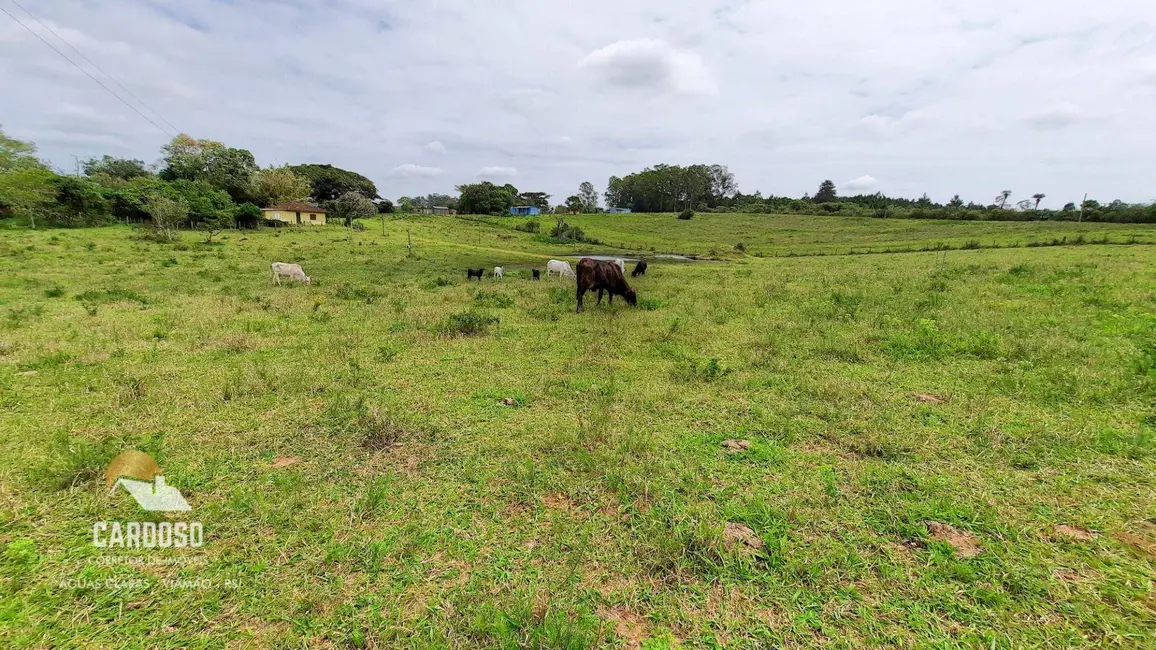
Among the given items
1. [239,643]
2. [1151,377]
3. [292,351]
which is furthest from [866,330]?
[292,351]

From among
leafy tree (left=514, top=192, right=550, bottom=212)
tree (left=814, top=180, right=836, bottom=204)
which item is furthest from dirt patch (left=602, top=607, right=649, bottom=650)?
tree (left=814, top=180, right=836, bottom=204)

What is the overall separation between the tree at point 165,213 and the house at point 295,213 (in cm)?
1719

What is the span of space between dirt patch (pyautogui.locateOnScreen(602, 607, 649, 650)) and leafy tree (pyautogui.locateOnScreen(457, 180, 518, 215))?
303 ft

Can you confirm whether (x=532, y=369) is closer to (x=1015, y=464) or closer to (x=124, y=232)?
(x=1015, y=464)

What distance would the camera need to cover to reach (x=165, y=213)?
34000 mm

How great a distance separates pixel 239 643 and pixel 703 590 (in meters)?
2.89

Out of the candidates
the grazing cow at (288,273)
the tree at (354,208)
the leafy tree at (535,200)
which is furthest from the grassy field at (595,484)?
the leafy tree at (535,200)

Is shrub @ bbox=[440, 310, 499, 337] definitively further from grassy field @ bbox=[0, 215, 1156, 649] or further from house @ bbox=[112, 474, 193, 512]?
house @ bbox=[112, 474, 193, 512]

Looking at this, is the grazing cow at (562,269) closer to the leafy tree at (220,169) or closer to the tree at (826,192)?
the leafy tree at (220,169)

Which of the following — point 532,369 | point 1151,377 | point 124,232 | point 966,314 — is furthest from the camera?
point 124,232

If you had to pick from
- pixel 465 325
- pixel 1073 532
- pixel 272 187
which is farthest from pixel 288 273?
pixel 272 187

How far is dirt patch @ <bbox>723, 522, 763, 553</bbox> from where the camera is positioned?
3.43 metres

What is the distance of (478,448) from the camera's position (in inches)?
192

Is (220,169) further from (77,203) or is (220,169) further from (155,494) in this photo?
(155,494)
